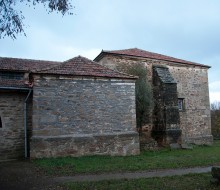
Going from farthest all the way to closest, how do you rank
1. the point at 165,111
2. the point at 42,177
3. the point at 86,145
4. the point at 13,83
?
the point at 165,111
the point at 13,83
the point at 86,145
the point at 42,177

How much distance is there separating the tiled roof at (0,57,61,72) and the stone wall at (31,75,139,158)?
3.10 m

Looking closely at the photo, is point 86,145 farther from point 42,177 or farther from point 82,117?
point 42,177

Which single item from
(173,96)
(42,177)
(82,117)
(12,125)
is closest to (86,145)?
(82,117)

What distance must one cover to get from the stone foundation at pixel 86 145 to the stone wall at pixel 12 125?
88.7 inches

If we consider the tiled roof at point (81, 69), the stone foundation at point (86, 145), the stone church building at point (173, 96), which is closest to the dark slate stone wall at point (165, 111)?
the stone church building at point (173, 96)

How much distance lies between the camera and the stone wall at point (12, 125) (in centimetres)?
1359

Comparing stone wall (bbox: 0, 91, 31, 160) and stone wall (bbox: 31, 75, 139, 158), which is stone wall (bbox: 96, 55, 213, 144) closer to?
stone wall (bbox: 31, 75, 139, 158)

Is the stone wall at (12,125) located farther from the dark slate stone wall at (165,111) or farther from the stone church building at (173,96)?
the dark slate stone wall at (165,111)

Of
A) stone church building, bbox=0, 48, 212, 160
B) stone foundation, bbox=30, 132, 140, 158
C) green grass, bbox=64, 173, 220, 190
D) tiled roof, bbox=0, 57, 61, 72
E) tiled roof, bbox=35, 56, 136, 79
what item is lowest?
green grass, bbox=64, 173, 220, 190

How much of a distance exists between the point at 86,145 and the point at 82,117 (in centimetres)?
141

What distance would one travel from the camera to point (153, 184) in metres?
7.26

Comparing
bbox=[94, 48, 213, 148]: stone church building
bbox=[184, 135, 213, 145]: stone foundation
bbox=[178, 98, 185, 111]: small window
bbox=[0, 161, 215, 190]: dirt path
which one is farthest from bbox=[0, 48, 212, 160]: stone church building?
bbox=[184, 135, 213, 145]: stone foundation

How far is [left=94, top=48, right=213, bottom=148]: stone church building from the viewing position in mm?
16922

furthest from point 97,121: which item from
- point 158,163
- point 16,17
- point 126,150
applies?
point 16,17
